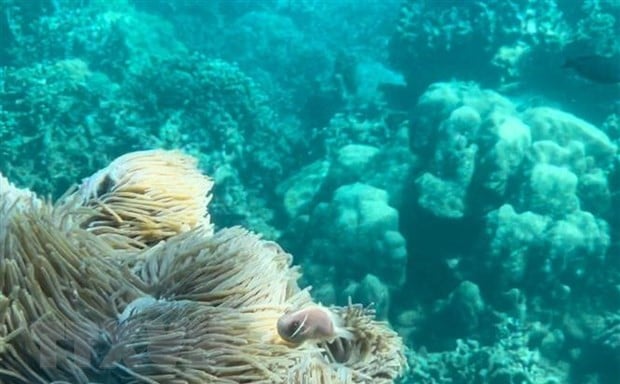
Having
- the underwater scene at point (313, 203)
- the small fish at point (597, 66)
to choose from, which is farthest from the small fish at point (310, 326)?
the small fish at point (597, 66)

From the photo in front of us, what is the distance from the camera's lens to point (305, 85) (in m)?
16.2

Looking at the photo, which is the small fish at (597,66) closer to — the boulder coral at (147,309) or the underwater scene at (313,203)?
the underwater scene at (313,203)

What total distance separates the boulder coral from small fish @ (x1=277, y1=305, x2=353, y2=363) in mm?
32

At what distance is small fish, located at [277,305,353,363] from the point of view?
2096 mm

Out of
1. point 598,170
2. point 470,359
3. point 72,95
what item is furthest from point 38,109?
point 598,170

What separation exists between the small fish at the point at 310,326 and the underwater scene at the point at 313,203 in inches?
0.4

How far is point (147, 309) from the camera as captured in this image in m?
1.95

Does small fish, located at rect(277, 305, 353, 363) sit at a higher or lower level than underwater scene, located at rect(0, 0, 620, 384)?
lower

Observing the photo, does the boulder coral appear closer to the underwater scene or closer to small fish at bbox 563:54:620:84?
the underwater scene

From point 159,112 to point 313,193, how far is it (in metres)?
2.97

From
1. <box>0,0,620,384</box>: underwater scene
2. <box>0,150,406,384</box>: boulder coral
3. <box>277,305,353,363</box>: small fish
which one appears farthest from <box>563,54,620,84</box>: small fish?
<box>277,305,353,363</box>: small fish

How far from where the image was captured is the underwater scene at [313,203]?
2012 mm

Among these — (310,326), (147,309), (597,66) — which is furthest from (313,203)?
(147,309)

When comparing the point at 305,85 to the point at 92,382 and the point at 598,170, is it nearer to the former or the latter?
the point at 598,170
